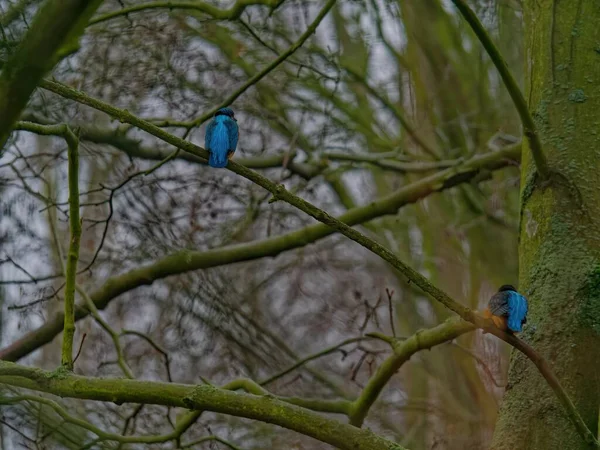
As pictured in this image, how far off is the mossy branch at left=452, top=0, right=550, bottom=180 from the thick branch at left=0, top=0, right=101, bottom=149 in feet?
6.84

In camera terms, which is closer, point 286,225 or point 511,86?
point 511,86

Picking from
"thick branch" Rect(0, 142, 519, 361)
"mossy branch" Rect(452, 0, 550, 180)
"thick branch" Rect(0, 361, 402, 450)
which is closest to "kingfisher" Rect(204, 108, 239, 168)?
"thick branch" Rect(0, 361, 402, 450)

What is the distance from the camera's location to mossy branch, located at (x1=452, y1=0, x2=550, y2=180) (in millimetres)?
3781

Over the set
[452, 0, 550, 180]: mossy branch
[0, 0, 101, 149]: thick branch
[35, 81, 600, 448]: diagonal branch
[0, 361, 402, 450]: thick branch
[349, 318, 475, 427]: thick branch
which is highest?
[452, 0, 550, 180]: mossy branch

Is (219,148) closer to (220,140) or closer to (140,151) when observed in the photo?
(220,140)

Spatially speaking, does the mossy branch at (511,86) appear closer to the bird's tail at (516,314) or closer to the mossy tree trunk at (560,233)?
the mossy tree trunk at (560,233)

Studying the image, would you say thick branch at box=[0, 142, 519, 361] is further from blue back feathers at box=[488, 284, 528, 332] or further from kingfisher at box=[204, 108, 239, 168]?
blue back feathers at box=[488, 284, 528, 332]

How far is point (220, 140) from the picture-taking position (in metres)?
3.96

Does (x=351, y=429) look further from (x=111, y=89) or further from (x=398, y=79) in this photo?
(x=398, y=79)

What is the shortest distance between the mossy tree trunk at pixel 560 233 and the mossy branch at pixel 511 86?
145mm

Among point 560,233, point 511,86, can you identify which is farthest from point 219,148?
A: point 560,233

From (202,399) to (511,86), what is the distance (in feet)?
6.19

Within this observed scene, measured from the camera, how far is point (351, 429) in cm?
369

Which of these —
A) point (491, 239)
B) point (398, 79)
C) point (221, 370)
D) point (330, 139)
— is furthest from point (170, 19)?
point (491, 239)
